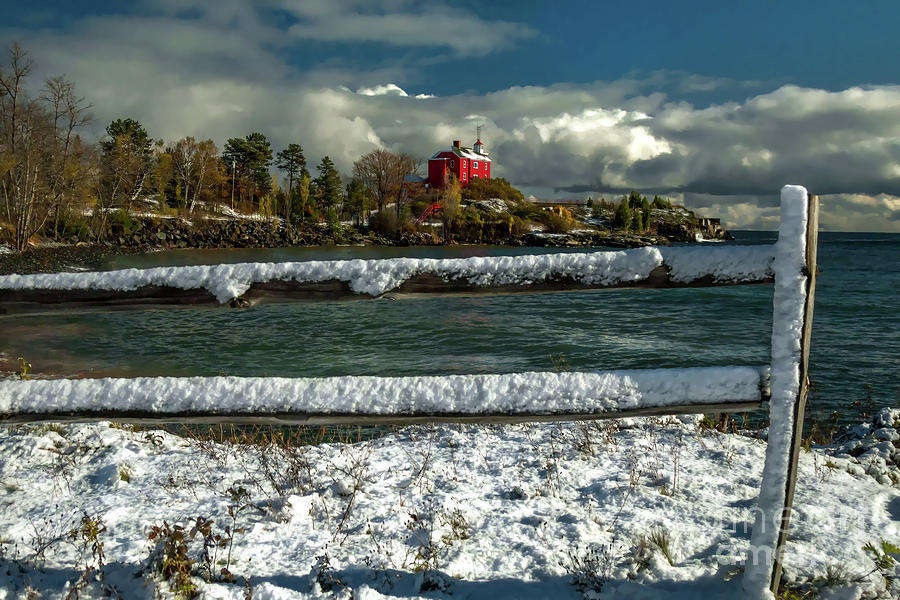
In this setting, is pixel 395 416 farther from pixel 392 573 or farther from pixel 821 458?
pixel 821 458

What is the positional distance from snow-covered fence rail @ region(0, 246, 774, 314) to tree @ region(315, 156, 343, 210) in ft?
278

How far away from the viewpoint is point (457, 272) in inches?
99.1

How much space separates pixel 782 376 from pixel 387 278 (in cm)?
181

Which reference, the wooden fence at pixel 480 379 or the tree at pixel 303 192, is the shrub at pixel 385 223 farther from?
the wooden fence at pixel 480 379

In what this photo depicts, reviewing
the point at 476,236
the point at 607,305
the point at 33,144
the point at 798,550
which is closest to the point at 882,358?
the point at 607,305

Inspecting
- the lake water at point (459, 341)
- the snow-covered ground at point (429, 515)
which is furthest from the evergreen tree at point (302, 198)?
the snow-covered ground at point (429, 515)

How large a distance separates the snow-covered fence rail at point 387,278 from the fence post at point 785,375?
13 centimetres

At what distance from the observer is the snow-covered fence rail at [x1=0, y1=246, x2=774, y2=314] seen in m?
2.35

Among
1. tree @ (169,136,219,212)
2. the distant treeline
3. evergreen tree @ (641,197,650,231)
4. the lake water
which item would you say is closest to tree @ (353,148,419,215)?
the distant treeline

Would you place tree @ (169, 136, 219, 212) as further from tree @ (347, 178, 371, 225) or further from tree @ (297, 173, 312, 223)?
tree @ (347, 178, 371, 225)

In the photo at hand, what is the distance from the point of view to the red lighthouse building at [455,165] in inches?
3937

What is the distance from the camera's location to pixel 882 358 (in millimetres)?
12164

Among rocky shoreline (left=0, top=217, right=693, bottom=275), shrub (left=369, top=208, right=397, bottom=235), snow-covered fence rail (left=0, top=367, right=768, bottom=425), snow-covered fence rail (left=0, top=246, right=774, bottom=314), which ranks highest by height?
shrub (left=369, top=208, right=397, bottom=235)

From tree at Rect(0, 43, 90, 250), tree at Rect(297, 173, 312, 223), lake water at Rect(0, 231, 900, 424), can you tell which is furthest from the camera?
tree at Rect(297, 173, 312, 223)
